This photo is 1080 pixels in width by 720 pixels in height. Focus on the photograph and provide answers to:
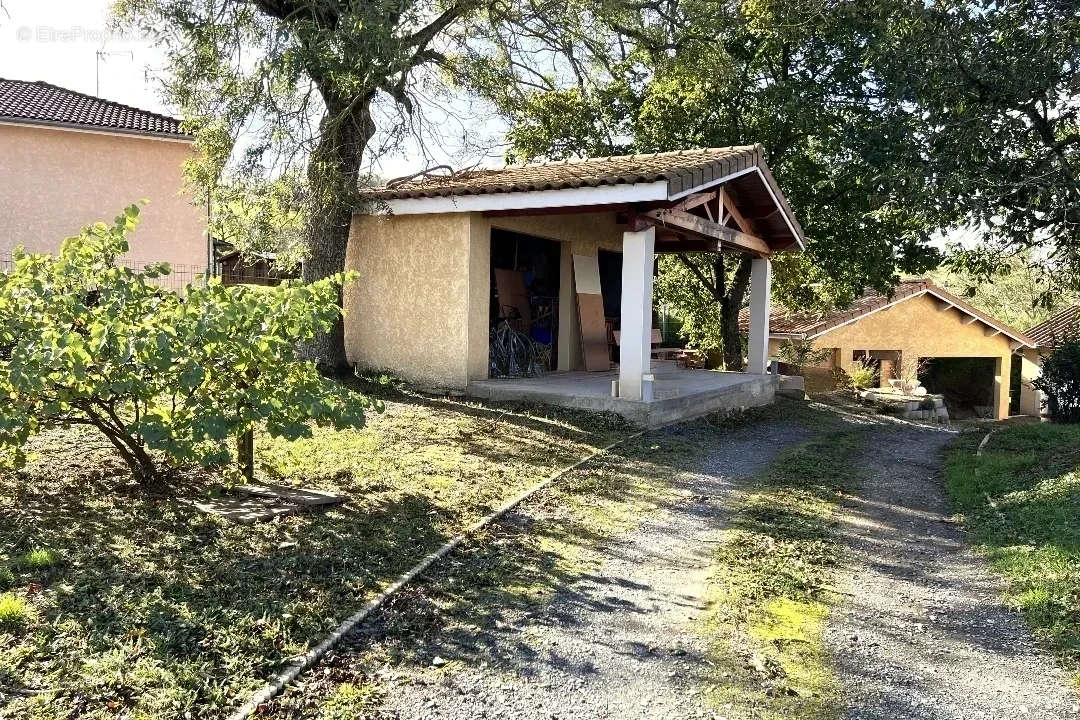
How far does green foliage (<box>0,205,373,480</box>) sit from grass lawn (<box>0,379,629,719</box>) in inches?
21.9

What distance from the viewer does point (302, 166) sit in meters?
11.2

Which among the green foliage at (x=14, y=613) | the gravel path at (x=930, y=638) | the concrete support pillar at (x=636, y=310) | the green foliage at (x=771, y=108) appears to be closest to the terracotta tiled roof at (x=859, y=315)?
the green foliage at (x=771, y=108)

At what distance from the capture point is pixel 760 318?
49.5ft

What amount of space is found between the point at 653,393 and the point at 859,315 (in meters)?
15.8

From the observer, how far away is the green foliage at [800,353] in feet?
71.1

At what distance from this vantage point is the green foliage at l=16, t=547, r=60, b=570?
14.7 feet

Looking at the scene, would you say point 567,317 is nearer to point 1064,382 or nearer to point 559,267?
point 559,267

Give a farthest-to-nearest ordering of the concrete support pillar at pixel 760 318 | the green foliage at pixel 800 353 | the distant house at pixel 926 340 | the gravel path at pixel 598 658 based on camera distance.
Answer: the distant house at pixel 926 340, the green foliage at pixel 800 353, the concrete support pillar at pixel 760 318, the gravel path at pixel 598 658

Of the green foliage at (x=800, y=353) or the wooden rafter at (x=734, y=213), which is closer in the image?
the wooden rafter at (x=734, y=213)

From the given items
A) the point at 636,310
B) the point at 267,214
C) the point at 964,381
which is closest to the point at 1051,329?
the point at 964,381

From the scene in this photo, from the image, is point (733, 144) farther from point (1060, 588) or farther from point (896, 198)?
point (1060, 588)

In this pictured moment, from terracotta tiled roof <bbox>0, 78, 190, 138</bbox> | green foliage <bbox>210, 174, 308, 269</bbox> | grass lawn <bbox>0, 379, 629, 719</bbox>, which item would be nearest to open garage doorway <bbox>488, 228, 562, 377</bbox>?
green foliage <bbox>210, 174, 308, 269</bbox>

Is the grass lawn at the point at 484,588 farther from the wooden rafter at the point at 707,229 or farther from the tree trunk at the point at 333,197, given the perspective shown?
the tree trunk at the point at 333,197

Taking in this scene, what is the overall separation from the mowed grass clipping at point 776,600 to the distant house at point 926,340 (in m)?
17.2
